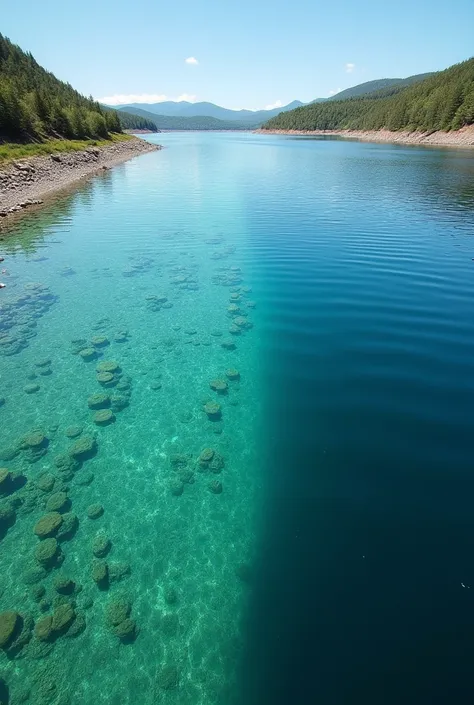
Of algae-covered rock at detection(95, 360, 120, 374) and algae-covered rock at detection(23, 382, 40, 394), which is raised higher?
algae-covered rock at detection(23, 382, 40, 394)

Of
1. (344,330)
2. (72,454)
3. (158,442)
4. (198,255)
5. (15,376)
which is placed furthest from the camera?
(198,255)

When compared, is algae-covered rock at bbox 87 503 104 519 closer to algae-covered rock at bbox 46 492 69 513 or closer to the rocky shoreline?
algae-covered rock at bbox 46 492 69 513

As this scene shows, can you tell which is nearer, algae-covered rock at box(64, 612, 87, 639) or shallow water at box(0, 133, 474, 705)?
shallow water at box(0, 133, 474, 705)

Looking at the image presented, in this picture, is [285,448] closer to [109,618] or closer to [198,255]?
[109,618]

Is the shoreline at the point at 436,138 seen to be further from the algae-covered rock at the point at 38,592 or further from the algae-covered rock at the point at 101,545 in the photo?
the algae-covered rock at the point at 38,592

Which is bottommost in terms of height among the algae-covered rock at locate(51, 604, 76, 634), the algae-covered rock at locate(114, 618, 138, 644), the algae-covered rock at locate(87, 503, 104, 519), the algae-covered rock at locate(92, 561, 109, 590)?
the algae-covered rock at locate(87, 503, 104, 519)

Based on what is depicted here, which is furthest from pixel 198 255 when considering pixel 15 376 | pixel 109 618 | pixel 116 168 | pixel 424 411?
pixel 116 168

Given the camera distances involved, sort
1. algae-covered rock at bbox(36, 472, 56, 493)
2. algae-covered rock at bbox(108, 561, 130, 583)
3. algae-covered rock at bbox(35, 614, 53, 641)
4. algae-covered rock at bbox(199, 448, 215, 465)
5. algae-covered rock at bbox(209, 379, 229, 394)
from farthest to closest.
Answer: algae-covered rock at bbox(209, 379, 229, 394) → algae-covered rock at bbox(199, 448, 215, 465) → algae-covered rock at bbox(36, 472, 56, 493) → algae-covered rock at bbox(108, 561, 130, 583) → algae-covered rock at bbox(35, 614, 53, 641)

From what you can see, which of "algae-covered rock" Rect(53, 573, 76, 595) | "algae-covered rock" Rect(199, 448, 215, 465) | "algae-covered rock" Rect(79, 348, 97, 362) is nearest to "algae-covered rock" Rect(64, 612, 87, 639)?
"algae-covered rock" Rect(53, 573, 76, 595)
